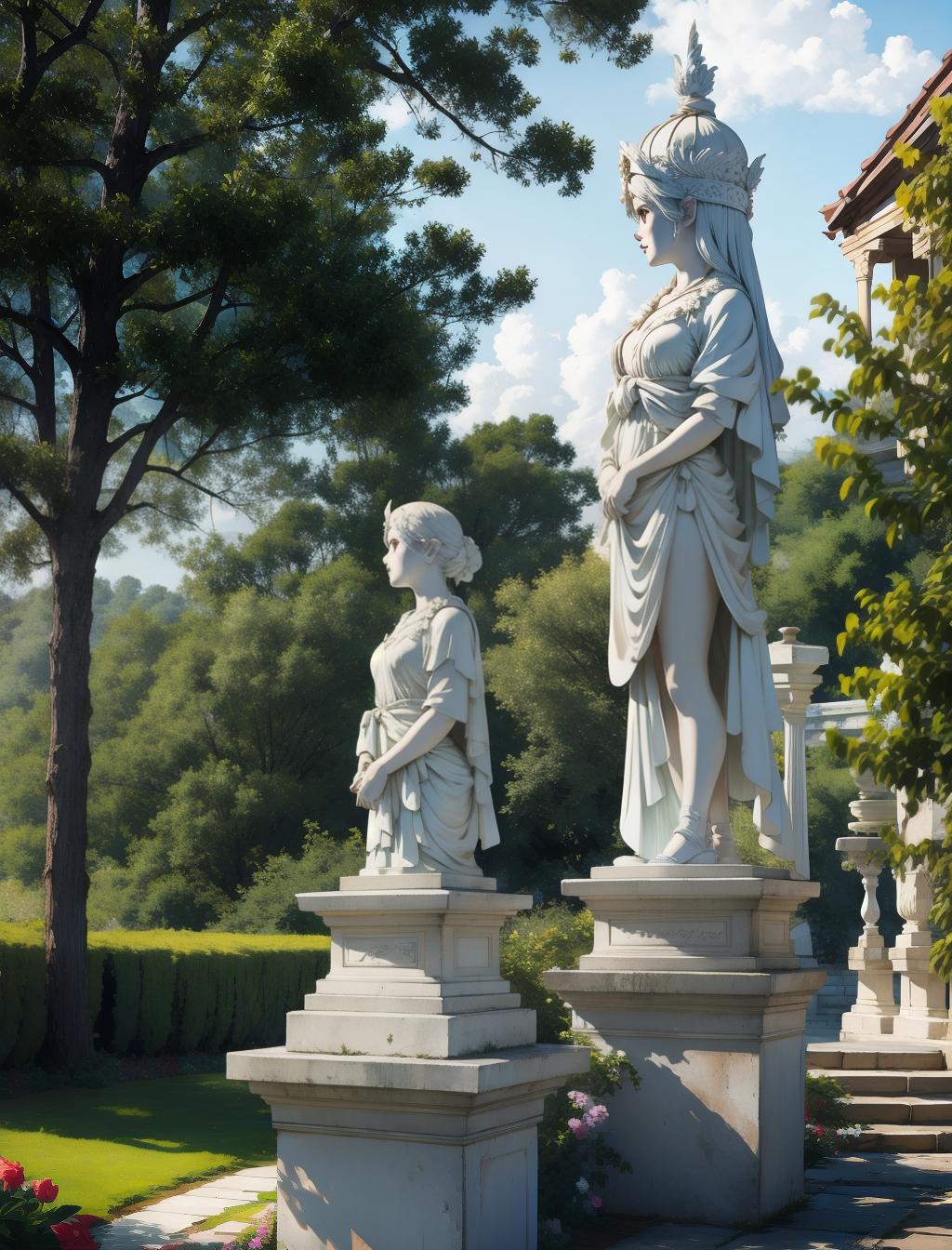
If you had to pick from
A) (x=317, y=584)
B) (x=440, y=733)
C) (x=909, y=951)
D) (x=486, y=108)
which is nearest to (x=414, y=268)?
(x=486, y=108)

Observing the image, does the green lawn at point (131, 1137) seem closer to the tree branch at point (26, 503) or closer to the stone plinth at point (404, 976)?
the stone plinth at point (404, 976)

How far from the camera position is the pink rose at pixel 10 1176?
5016 millimetres

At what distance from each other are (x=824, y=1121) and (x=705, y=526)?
3463 millimetres

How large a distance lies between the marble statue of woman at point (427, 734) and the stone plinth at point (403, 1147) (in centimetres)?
78

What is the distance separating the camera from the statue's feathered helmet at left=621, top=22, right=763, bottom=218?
6762mm

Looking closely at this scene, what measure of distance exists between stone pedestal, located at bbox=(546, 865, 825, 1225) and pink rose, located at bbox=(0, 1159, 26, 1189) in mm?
2403

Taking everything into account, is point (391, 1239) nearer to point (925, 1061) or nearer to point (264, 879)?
point (925, 1061)

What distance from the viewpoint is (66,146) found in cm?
1298

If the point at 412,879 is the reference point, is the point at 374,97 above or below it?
above

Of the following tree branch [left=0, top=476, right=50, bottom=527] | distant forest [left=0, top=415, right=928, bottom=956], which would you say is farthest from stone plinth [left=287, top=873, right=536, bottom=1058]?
distant forest [left=0, top=415, right=928, bottom=956]

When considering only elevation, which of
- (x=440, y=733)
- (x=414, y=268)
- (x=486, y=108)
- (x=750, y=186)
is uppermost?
(x=486, y=108)

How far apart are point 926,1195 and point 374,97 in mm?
13448

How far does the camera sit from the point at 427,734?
529 cm

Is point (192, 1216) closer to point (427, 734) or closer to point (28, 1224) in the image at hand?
point (28, 1224)
